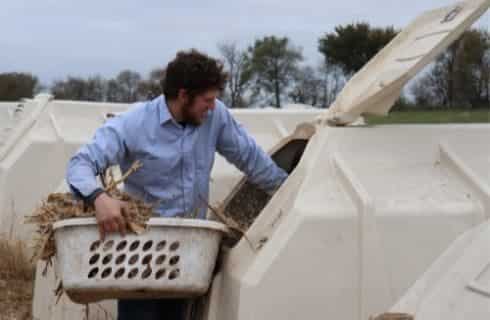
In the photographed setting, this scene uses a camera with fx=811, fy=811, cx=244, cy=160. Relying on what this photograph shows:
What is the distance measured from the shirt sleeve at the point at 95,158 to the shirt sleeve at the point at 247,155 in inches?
20.4

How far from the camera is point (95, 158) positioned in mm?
3189

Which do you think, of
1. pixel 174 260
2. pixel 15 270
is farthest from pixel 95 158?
pixel 15 270

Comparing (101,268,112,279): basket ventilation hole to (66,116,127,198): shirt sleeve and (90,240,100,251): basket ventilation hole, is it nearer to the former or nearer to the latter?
(90,240,100,251): basket ventilation hole

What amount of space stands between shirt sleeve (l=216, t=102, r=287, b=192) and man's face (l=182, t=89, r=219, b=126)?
29 cm

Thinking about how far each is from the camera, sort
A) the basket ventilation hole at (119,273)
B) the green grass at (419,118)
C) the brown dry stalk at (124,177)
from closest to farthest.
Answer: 1. the basket ventilation hole at (119,273)
2. the brown dry stalk at (124,177)
3. the green grass at (419,118)

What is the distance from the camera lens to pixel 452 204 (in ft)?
9.94

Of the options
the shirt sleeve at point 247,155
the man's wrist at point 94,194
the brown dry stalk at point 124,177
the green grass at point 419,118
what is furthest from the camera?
the green grass at point 419,118

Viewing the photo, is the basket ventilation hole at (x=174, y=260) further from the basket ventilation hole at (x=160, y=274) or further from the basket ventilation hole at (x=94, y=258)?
the basket ventilation hole at (x=94, y=258)

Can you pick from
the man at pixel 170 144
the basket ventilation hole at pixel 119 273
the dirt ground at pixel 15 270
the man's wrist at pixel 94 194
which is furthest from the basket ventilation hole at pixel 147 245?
the dirt ground at pixel 15 270

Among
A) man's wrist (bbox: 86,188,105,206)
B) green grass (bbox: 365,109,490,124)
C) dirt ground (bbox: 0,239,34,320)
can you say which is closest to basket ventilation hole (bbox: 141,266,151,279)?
man's wrist (bbox: 86,188,105,206)

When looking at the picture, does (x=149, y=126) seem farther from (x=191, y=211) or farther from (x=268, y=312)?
(x=268, y=312)

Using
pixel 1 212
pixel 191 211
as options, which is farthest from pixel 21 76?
pixel 191 211

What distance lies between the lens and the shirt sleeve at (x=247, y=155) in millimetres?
3682

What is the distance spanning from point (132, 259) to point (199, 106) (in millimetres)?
776
